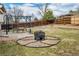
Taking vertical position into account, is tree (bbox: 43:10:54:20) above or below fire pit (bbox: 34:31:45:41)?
above

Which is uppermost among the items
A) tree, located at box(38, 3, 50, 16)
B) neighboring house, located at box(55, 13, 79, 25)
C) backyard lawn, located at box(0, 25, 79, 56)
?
tree, located at box(38, 3, 50, 16)

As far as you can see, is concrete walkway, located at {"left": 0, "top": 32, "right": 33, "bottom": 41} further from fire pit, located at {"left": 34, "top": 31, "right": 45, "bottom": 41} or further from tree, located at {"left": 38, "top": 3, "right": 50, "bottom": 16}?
tree, located at {"left": 38, "top": 3, "right": 50, "bottom": 16}

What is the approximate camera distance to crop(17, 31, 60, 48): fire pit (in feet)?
4.37

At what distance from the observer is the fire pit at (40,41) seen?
4.37ft

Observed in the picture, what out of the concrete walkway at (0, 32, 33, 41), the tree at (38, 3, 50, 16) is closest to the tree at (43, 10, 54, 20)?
the tree at (38, 3, 50, 16)

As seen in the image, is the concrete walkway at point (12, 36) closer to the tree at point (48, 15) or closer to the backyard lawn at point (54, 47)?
the backyard lawn at point (54, 47)

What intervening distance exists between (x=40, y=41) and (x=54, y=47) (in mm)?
110

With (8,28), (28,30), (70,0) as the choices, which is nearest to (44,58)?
(28,30)

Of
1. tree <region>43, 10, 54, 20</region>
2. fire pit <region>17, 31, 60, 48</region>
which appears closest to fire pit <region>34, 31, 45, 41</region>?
fire pit <region>17, 31, 60, 48</region>

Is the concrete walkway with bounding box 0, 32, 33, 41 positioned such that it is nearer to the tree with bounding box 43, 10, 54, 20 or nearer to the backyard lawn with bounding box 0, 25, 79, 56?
the backyard lawn with bounding box 0, 25, 79, 56

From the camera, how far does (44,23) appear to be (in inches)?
52.7

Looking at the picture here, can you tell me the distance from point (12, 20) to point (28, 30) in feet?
0.46

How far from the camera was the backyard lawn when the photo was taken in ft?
4.35

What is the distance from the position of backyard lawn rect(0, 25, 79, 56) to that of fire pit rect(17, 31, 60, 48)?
0.02m
